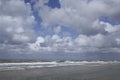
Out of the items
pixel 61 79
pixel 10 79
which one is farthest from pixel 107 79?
pixel 10 79

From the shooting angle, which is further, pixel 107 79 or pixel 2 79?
pixel 107 79

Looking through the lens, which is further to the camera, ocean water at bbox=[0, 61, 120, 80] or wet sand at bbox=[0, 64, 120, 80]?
ocean water at bbox=[0, 61, 120, 80]

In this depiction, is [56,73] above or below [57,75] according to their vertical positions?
above

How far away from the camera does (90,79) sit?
30359 millimetres

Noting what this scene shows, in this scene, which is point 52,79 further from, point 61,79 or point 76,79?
point 76,79

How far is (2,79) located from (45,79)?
6.13 m

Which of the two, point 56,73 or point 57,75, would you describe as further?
point 56,73

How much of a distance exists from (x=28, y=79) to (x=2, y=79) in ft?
12.1

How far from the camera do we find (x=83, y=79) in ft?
99.6

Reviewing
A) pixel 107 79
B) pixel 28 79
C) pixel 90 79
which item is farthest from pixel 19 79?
pixel 107 79

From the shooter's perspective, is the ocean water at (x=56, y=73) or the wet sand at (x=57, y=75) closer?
the wet sand at (x=57, y=75)

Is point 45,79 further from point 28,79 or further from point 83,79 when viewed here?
point 83,79

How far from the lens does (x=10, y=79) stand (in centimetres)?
2920

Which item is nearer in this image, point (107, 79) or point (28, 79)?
point (28, 79)
